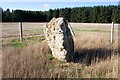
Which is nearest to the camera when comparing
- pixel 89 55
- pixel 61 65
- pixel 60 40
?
pixel 61 65

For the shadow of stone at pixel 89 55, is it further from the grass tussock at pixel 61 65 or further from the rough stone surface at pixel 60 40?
the rough stone surface at pixel 60 40

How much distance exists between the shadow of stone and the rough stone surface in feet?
1.31

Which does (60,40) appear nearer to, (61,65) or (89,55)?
(61,65)

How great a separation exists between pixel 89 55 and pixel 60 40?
1.24 meters

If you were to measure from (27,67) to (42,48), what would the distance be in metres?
3.90

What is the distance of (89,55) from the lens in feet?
31.3

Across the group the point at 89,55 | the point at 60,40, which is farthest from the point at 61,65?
the point at 89,55

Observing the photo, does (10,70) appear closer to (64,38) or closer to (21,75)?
(21,75)

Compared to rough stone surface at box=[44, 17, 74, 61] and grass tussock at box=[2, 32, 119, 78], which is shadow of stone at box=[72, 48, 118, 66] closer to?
grass tussock at box=[2, 32, 119, 78]

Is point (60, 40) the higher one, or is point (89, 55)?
point (60, 40)

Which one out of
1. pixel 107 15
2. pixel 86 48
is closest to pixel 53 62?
pixel 86 48

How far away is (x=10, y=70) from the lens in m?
6.21

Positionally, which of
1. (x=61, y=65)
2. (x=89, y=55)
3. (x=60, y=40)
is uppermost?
(x=60, y=40)

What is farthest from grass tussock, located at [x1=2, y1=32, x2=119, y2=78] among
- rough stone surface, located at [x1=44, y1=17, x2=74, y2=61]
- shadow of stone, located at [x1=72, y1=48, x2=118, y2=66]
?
rough stone surface, located at [x1=44, y1=17, x2=74, y2=61]
